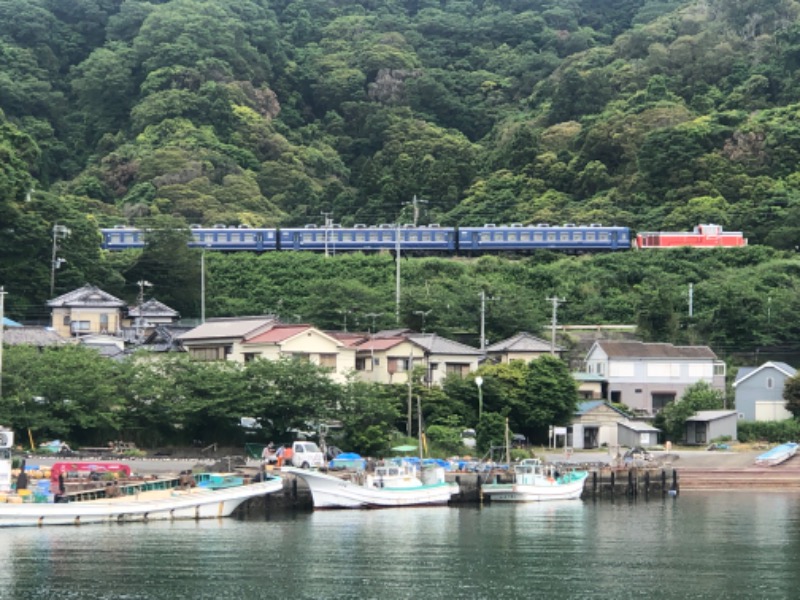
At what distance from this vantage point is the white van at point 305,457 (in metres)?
39.1

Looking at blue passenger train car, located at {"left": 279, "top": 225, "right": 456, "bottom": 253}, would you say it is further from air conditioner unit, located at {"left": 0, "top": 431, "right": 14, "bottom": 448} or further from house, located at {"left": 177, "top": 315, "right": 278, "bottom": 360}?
air conditioner unit, located at {"left": 0, "top": 431, "right": 14, "bottom": 448}

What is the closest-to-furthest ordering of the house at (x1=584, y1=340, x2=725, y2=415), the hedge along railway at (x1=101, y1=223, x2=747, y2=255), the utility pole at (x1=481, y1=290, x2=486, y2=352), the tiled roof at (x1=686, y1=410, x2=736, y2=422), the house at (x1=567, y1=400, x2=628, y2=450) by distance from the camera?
1. the house at (x1=567, y1=400, x2=628, y2=450)
2. the tiled roof at (x1=686, y1=410, x2=736, y2=422)
3. the house at (x1=584, y1=340, x2=725, y2=415)
4. the utility pole at (x1=481, y1=290, x2=486, y2=352)
5. the hedge along railway at (x1=101, y1=223, x2=747, y2=255)

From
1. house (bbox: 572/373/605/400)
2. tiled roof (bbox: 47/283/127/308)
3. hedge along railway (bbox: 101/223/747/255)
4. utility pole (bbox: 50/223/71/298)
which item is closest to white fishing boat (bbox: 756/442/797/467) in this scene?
house (bbox: 572/373/605/400)

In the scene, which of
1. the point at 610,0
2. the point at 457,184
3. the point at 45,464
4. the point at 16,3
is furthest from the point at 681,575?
the point at 610,0

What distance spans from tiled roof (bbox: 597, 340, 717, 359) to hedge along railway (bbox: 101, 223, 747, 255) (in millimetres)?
17467

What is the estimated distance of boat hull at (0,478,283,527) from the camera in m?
32.1

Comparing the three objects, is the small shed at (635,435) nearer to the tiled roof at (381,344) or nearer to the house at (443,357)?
the house at (443,357)

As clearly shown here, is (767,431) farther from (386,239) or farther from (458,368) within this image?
(386,239)

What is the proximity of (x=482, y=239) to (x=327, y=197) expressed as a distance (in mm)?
17067

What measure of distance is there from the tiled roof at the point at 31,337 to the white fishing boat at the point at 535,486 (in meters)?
17.1

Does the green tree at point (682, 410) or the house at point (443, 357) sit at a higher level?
the house at point (443, 357)

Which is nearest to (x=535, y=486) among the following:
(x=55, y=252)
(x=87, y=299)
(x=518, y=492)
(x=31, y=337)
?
(x=518, y=492)

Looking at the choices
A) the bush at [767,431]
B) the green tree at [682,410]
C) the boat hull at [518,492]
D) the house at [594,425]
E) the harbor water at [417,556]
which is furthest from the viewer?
the green tree at [682,410]

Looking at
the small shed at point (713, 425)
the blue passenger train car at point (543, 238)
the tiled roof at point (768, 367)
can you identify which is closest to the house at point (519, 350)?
the small shed at point (713, 425)
